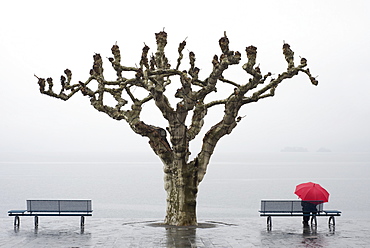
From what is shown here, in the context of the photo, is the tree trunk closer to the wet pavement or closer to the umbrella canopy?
the wet pavement

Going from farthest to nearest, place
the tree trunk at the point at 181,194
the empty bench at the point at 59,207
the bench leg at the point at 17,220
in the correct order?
the tree trunk at the point at 181,194, the empty bench at the point at 59,207, the bench leg at the point at 17,220

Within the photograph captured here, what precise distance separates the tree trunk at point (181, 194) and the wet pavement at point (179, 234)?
0.68m

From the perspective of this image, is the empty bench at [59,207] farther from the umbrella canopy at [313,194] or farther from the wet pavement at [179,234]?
the umbrella canopy at [313,194]

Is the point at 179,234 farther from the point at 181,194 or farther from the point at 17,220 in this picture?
the point at 17,220

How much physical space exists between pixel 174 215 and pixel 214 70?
20.8ft

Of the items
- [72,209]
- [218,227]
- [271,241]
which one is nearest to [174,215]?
[218,227]

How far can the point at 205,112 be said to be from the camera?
25.4 m

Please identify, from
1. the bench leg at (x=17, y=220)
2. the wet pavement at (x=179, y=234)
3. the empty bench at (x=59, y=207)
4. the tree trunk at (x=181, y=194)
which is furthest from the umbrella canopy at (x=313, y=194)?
the bench leg at (x=17, y=220)

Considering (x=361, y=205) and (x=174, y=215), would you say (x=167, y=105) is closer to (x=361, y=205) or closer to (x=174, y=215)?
(x=174, y=215)

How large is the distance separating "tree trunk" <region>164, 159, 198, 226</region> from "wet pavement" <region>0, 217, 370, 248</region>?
682mm

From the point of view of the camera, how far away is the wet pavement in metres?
19.0

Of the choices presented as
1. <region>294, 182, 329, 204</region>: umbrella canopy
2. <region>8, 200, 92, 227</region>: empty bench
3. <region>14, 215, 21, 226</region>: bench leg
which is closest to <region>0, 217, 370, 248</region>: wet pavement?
<region>14, 215, 21, 226</region>: bench leg

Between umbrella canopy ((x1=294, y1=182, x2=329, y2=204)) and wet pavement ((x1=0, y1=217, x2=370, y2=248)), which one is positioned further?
umbrella canopy ((x1=294, y1=182, x2=329, y2=204))

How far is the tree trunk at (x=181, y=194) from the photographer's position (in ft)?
79.8
